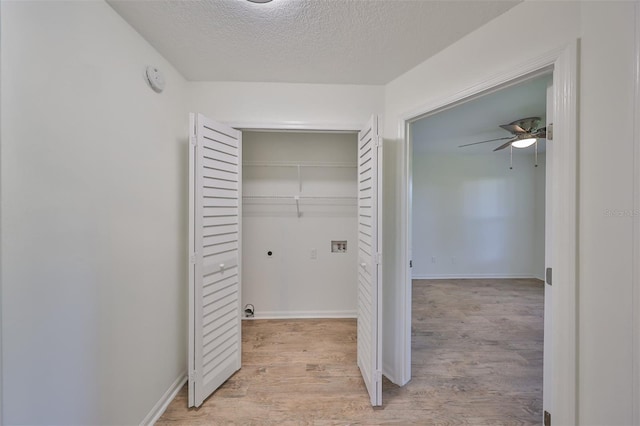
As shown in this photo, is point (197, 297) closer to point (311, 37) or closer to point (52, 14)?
point (52, 14)

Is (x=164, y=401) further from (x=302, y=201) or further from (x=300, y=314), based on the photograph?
(x=302, y=201)

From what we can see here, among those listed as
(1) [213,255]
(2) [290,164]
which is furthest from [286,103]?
(1) [213,255]

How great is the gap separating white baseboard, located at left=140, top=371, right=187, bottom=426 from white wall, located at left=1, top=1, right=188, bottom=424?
5cm

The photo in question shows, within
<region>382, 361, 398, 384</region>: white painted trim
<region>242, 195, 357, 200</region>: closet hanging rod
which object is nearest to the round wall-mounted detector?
<region>242, 195, 357, 200</region>: closet hanging rod

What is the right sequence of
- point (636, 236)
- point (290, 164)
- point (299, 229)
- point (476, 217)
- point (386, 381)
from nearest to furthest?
point (636, 236)
point (386, 381)
point (290, 164)
point (299, 229)
point (476, 217)

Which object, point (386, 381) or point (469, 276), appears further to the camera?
point (469, 276)

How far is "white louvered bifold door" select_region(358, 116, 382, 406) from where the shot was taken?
155cm

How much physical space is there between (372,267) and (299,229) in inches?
52.9

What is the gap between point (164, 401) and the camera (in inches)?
61.2

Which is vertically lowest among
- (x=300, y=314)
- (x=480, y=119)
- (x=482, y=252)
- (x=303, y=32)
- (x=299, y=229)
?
(x=300, y=314)

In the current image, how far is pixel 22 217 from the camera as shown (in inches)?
32.9

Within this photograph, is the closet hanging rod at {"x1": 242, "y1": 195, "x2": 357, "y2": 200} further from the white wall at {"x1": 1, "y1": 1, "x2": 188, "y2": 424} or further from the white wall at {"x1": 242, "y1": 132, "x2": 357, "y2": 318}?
the white wall at {"x1": 1, "y1": 1, "x2": 188, "y2": 424}

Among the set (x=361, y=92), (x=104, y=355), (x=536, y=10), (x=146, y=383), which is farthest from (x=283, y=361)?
(x=536, y=10)

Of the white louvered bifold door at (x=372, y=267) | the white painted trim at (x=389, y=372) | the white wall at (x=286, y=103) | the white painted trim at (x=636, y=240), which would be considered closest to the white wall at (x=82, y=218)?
the white wall at (x=286, y=103)
